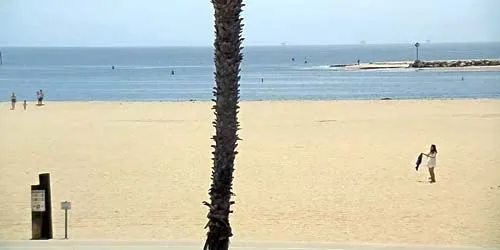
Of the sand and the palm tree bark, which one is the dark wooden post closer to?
the sand

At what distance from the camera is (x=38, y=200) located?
28.8 feet

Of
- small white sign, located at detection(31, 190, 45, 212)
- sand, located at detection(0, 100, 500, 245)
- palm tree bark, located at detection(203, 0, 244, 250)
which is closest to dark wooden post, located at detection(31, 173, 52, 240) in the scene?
small white sign, located at detection(31, 190, 45, 212)

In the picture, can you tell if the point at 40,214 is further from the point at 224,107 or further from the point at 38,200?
the point at 224,107

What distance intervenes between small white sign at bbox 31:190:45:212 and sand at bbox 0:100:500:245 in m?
0.90

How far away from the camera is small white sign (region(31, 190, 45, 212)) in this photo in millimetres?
8742

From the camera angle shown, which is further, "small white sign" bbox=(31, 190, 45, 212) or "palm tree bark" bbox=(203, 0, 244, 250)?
"small white sign" bbox=(31, 190, 45, 212)

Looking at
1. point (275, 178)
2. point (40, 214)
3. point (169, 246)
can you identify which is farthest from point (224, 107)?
point (275, 178)

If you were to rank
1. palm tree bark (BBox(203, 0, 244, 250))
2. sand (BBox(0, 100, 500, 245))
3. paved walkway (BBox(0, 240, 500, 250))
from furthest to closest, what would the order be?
sand (BBox(0, 100, 500, 245)) < paved walkway (BBox(0, 240, 500, 250)) < palm tree bark (BBox(203, 0, 244, 250))

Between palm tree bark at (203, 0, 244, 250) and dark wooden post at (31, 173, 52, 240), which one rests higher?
palm tree bark at (203, 0, 244, 250)

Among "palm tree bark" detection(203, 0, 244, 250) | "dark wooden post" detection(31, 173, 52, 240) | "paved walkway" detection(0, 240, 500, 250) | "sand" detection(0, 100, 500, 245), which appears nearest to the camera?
"palm tree bark" detection(203, 0, 244, 250)

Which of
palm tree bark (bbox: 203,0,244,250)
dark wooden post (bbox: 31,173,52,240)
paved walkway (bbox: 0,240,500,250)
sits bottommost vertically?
paved walkway (bbox: 0,240,500,250)

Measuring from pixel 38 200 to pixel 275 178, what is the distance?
284 inches

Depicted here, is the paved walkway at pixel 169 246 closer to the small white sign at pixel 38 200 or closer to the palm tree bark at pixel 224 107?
the small white sign at pixel 38 200

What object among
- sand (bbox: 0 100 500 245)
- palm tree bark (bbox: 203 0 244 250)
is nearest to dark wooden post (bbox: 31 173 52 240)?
sand (bbox: 0 100 500 245)
